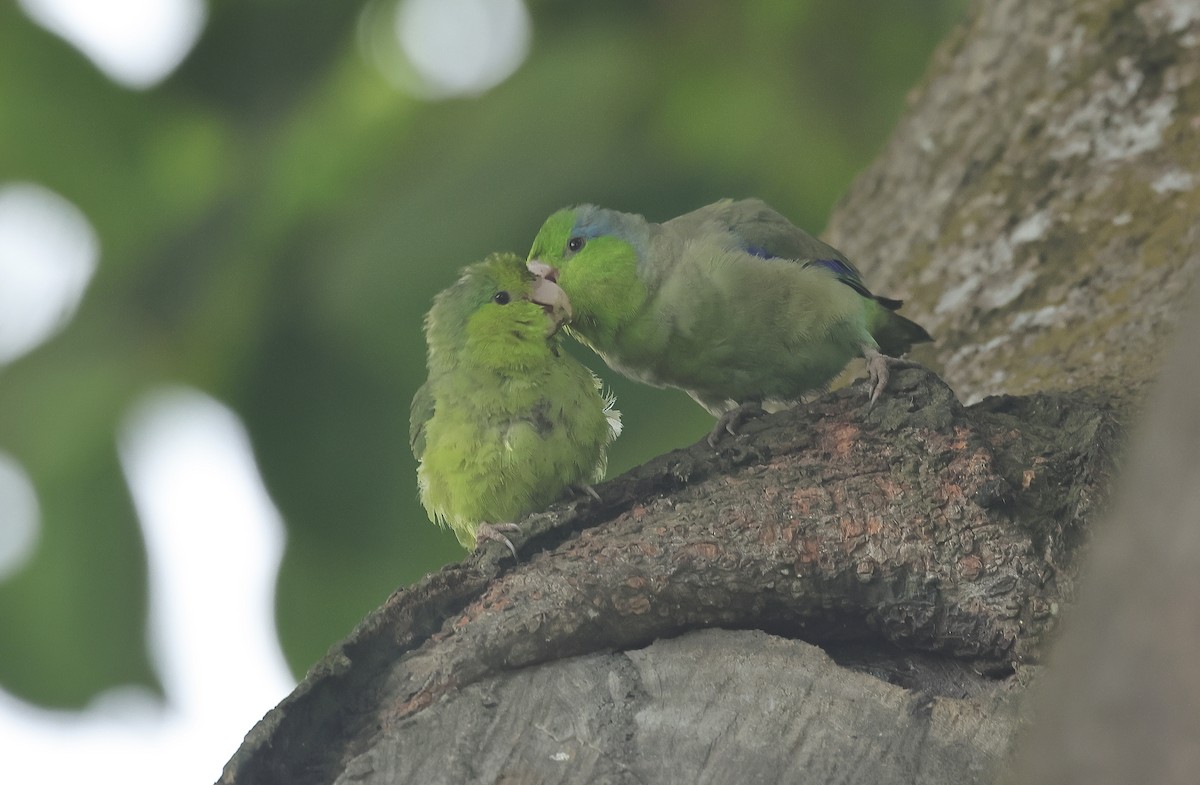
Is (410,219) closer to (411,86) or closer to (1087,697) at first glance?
(411,86)

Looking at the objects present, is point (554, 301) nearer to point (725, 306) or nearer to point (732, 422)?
point (725, 306)

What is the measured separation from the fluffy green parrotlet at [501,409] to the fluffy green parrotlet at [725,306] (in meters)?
0.18

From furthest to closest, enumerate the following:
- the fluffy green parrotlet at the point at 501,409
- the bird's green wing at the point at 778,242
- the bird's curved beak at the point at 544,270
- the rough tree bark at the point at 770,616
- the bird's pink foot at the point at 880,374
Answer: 1. the bird's curved beak at the point at 544,270
2. the bird's green wing at the point at 778,242
3. the fluffy green parrotlet at the point at 501,409
4. the bird's pink foot at the point at 880,374
5. the rough tree bark at the point at 770,616

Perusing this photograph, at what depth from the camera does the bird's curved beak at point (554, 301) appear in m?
4.66

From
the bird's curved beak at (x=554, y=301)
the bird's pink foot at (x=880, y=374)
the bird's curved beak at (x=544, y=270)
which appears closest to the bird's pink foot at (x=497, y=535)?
the bird's pink foot at (x=880, y=374)

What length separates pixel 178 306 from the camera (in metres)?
5.41

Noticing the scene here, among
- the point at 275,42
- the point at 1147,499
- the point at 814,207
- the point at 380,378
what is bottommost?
the point at 380,378

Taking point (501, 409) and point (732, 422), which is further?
point (501, 409)

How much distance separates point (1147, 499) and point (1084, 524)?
84.1 inches

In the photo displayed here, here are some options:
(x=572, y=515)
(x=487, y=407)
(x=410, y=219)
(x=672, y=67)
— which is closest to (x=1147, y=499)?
(x=572, y=515)

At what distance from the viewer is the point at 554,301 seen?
468 cm

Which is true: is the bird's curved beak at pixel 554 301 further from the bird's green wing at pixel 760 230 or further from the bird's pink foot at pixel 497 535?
the bird's pink foot at pixel 497 535

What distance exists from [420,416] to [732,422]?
141 centimetres

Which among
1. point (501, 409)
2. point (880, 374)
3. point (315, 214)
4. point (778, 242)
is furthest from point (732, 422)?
point (315, 214)
